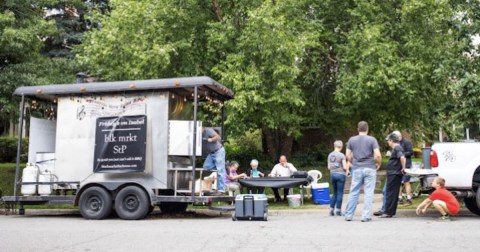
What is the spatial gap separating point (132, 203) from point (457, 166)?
22.5ft

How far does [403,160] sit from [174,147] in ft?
16.2

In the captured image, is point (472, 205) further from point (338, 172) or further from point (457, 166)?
point (338, 172)

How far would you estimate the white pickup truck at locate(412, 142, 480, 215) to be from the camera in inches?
439

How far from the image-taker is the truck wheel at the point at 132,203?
11.8 metres

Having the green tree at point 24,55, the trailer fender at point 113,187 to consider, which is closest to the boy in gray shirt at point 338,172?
the trailer fender at point 113,187

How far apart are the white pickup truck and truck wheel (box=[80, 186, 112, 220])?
679 cm

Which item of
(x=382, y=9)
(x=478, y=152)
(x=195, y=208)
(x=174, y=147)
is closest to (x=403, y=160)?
(x=478, y=152)

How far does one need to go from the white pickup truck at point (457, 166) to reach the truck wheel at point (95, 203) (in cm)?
679

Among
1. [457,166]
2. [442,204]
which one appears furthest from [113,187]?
[457,166]

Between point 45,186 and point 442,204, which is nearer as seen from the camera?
point 442,204

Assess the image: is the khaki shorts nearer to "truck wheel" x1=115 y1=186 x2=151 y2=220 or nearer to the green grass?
"truck wheel" x1=115 y1=186 x2=151 y2=220

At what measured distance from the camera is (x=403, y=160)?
37.6 ft

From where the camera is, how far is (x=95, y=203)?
12.2 meters

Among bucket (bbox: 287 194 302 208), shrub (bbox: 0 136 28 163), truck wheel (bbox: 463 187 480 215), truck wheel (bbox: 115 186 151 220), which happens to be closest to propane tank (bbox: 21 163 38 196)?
truck wheel (bbox: 115 186 151 220)
